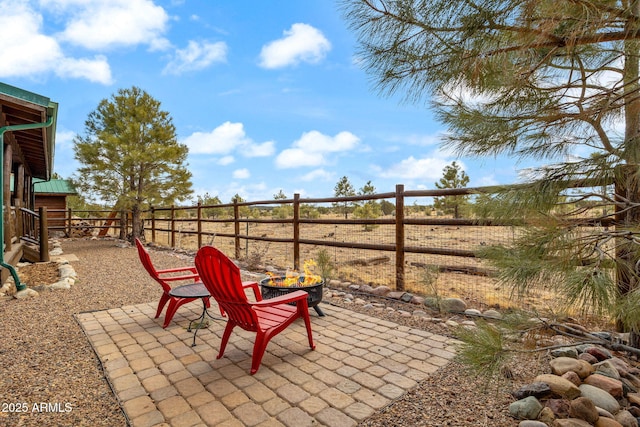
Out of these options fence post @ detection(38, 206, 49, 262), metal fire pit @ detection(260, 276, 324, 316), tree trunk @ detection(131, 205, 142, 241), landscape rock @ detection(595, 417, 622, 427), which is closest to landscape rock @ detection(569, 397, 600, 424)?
landscape rock @ detection(595, 417, 622, 427)

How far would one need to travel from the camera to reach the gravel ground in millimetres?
1829

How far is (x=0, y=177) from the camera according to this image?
4523 mm

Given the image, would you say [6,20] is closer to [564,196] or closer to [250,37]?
[250,37]

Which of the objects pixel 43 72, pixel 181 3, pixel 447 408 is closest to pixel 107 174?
pixel 43 72

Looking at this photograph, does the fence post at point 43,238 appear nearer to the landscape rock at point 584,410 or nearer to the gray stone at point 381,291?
the gray stone at point 381,291

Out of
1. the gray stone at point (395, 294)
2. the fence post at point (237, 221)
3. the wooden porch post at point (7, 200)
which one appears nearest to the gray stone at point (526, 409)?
the gray stone at point (395, 294)

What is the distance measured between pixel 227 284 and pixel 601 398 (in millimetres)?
2403

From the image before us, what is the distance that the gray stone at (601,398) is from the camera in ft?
6.15

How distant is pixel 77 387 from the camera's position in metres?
2.15

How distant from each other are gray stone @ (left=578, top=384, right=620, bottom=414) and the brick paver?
780mm

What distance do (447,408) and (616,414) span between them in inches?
36.4

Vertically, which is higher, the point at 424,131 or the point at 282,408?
the point at 424,131

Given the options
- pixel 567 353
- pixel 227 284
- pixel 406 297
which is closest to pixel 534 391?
pixel 567 353

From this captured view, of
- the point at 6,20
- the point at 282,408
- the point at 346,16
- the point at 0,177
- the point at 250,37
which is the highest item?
the point at 250,37
